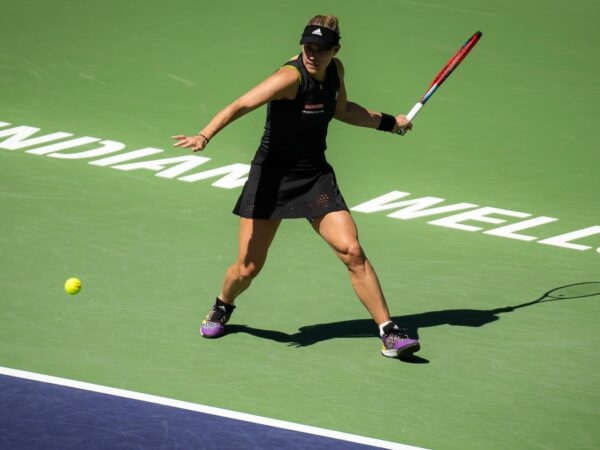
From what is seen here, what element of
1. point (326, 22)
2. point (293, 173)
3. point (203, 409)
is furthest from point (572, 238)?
point (203, 409)

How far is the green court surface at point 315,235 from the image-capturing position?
866 cm

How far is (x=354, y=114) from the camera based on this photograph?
9.49 meters

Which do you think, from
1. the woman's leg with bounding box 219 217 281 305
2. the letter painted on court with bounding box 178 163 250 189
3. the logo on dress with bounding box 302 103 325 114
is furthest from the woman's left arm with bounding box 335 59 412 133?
the letter painted on court with bounding box 178 163 250 189

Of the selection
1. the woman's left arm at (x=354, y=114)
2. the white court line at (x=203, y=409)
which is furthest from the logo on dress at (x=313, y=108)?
the white court line at (x=203, y=409)

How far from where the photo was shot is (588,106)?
14.5 metres

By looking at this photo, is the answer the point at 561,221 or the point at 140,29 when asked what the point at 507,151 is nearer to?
the point at 561,221

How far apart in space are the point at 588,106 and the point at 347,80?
268 centimetres

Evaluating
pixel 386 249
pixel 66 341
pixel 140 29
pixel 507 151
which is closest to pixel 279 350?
pixel 66 341

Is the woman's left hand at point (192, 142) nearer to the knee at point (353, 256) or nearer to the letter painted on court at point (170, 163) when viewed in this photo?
the knee at point (353, 256)

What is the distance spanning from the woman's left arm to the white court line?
2430mm

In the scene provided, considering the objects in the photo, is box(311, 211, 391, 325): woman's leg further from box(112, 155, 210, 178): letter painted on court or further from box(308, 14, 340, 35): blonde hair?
box(112, 155, 210, 178): letter painted on court

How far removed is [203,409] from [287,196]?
Result: 1774 mm

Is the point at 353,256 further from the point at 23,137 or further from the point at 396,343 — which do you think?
the point at 23,137

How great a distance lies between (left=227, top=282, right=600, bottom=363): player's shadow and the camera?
31.2 ft
